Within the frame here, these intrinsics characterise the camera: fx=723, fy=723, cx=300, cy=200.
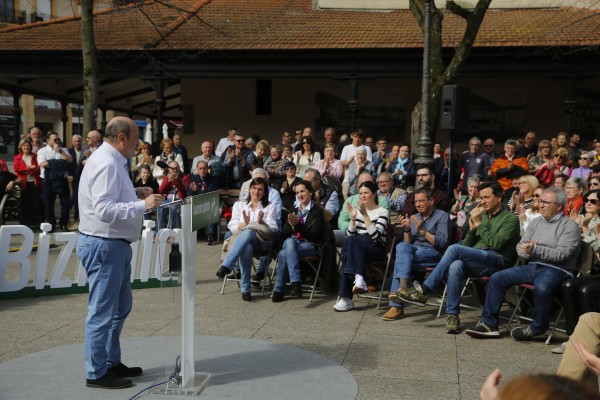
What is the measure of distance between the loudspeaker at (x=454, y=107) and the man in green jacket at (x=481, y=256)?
3396 millimetres

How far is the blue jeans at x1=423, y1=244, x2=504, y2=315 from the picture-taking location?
7008 millimetres

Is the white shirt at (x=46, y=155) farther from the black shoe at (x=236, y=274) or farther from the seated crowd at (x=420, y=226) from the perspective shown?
the black shoe at (x=236, y=274)

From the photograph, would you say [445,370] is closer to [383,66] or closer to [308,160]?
[308,160]

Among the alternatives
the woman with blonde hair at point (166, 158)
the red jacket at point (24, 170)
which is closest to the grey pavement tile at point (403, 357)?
the woman with blonde hair at point (166, 158)

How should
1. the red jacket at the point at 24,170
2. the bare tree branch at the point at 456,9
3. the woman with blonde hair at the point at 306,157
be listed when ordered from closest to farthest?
the woman with blonde hair at the point at 306,157 → the bare tree branch at the point at 456,9 → the red jacket at the point at 24,170

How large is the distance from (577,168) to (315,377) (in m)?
7.70

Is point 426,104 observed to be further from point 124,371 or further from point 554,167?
point 124,371

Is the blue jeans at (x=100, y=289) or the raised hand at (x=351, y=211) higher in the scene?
the raised hand at (x=351, y=211)

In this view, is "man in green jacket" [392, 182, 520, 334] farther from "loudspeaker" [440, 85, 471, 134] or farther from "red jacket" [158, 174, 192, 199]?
"red jacket" [158, 174, 192, 199]

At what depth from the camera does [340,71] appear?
1922cm

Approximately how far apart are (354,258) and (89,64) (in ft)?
30.4

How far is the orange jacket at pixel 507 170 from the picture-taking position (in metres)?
11.8

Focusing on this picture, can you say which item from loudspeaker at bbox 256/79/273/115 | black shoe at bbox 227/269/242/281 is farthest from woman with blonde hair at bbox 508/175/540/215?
loudspeaker at bbox 256/79/273/115

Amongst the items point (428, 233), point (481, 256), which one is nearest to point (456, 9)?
point (428, 233)
